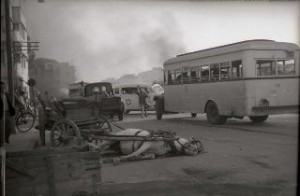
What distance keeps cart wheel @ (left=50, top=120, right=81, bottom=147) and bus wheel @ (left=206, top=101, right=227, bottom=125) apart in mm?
5688

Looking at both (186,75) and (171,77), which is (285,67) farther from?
(171,77)

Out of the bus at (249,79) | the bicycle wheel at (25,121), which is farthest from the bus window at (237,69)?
the bicycle wheel at (25,121)

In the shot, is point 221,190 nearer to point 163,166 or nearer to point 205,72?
point 163,166

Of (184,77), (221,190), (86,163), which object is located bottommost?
(221,190)

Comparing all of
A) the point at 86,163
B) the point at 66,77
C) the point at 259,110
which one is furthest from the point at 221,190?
the point at 66,77

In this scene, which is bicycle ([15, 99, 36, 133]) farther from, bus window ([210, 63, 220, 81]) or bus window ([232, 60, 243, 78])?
bus window ([232, 60, 243, 78])

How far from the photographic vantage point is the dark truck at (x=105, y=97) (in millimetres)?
11932

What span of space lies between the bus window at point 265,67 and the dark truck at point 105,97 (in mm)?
4489

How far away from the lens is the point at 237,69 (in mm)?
12289

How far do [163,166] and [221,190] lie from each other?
5.87 ft

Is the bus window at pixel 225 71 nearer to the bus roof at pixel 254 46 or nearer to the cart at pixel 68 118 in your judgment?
the bus roof at pixel 254 46

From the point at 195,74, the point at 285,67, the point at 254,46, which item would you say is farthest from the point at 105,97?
the point at 285,67

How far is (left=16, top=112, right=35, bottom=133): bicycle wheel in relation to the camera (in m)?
13.5

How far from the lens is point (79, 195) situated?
4250 millimetres
